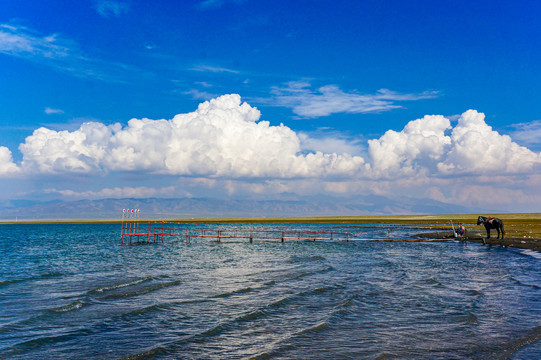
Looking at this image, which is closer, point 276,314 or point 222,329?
point 222,329

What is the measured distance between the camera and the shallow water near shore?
43.8 feet

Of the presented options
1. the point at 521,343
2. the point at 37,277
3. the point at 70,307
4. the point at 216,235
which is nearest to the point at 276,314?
the point at 521,343

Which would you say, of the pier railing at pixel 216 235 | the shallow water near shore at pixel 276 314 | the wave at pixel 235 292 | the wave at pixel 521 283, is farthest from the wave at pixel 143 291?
the pier railing at pixel 216 235

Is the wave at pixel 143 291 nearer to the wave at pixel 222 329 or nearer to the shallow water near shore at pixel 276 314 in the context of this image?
the shallow water near shore at pixel 276 314

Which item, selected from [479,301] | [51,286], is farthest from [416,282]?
[51,286]

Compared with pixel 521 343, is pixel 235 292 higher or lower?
lower

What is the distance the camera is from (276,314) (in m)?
18.3

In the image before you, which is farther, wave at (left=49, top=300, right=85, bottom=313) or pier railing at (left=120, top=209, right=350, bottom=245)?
pier railing at (left=120, top=209, right=350, bottom=245)

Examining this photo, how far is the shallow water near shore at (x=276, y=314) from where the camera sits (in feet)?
43.8

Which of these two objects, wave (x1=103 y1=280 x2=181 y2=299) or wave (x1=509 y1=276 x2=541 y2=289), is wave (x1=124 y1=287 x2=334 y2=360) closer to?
wave (x1=103 y1=280 x2=181 y2=299)

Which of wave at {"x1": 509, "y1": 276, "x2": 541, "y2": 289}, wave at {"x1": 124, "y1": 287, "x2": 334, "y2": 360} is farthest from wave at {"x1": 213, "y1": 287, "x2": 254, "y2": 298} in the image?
wave at {"x1": 509, "y1": 276, "x2": 541, "y2": 289}

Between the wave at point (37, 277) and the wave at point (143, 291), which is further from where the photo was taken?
the wave at point (37, 277)

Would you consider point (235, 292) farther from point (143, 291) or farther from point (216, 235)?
point (216, 235)

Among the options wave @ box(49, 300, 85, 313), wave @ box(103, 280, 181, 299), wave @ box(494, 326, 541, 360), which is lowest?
wave @ box(103, 280, 181, 299)
